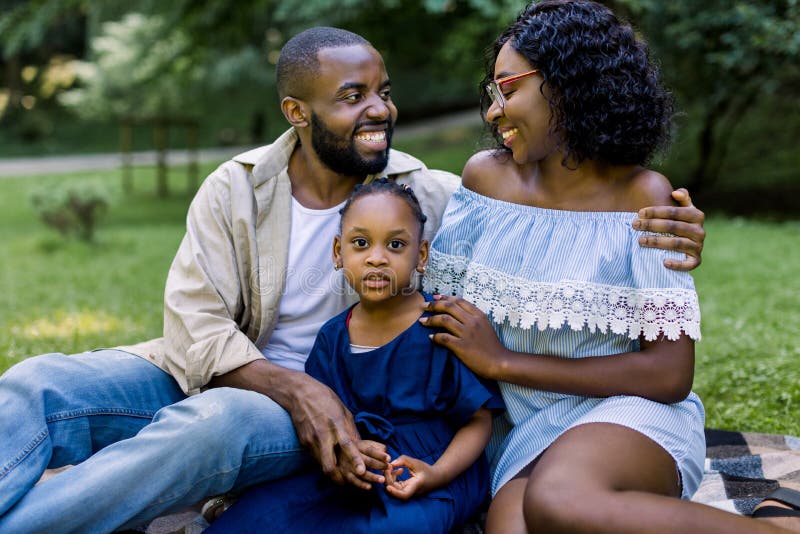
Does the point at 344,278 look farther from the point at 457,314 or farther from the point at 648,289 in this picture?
the point at 648,289

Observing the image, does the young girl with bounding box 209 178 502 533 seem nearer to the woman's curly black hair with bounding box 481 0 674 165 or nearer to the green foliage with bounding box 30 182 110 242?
the woman's curly black hair with bounding box 481 0 674 165

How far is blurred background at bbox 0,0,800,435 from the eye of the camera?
5.23 m

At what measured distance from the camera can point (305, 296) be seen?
119 inches

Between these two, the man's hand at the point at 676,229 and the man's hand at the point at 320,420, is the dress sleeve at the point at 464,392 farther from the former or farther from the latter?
the man's hand at the point at 676,229

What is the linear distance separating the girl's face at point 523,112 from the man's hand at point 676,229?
39 centimetres

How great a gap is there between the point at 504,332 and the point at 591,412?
37cm

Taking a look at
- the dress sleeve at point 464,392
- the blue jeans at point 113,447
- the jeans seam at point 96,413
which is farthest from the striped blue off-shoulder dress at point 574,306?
the jeans seam at point 96,413

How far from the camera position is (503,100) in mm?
2605

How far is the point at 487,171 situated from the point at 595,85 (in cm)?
47

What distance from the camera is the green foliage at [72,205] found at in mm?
9477

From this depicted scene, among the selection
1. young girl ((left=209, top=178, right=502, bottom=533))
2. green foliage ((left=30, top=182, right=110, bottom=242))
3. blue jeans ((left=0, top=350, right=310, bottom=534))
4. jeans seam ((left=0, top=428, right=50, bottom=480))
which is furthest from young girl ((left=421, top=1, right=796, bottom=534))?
green foliage ((left=30, top=182, right=110, bottom=242))

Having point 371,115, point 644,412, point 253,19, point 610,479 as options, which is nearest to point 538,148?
point 371,115

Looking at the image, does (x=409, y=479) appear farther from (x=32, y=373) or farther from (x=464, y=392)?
(x=32, y=373)

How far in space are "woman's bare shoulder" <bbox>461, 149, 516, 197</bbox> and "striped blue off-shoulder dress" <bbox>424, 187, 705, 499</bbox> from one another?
0.07m
